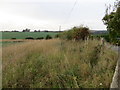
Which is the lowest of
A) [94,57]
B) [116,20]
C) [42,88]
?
[42,88]

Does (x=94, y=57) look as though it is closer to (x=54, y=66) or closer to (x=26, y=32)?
(x=54, y=66)

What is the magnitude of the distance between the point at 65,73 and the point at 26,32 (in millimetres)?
56011

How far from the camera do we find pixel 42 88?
16.1ft

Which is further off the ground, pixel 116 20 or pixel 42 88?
pixel 116 20

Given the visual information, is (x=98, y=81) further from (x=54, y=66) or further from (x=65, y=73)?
(x=54, y=66)

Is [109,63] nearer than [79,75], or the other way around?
[79,75]

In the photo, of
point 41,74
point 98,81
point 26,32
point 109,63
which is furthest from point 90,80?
point 26,32

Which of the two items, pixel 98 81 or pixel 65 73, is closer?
pixel 98 81

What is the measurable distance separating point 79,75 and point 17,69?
2.18 meters

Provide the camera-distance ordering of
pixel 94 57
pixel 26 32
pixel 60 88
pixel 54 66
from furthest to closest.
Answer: pixel 26 32, pixel 94 57, pixel 54 66, pixel 60 88

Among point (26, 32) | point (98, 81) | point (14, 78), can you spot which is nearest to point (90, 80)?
point (98, 81)

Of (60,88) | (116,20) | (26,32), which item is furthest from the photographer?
(26,32)

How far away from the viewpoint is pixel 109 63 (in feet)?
19.4

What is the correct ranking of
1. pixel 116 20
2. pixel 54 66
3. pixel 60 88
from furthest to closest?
pixel 54 66, pixel 60 88, pixel 116 20
